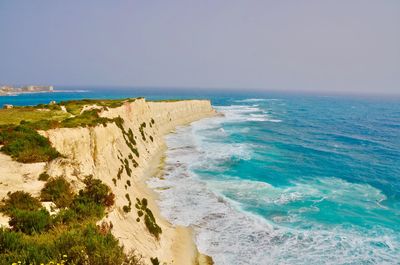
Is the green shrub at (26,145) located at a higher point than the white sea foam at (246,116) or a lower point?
higher

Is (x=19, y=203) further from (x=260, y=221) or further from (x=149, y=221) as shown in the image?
(x=260, y=221)

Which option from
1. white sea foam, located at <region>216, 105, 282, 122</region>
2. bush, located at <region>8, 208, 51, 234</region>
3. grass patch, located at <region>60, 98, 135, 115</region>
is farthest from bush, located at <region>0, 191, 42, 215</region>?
white sea foam, located at <region>216, 105, 282, 122</region>

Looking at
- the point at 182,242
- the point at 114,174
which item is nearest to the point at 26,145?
the point at 114,174

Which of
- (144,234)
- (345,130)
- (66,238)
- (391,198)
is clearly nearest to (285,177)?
(391,198)

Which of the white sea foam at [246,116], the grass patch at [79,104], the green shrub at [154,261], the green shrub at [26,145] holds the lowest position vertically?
the green shrub at [154,261]

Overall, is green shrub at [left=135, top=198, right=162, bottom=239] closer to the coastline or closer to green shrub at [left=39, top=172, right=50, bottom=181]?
the coastline

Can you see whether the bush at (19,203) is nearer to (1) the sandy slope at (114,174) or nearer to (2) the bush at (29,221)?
(1) the sandy slope at (114,174)

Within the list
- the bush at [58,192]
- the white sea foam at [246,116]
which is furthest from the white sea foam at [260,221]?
the white sea foam at [246,116]
